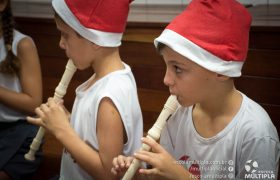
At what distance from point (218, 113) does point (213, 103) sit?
0.03 meters

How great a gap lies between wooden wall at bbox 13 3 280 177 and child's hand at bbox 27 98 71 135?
0.65 meters

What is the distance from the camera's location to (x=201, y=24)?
0.78 meters

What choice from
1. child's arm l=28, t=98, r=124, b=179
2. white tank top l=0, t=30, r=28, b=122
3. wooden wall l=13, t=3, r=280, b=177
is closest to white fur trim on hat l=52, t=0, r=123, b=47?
child's arm l=28, t=98, r=124, b=179

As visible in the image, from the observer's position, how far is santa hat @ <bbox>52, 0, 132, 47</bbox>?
0.94m

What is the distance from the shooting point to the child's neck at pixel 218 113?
2.85ft

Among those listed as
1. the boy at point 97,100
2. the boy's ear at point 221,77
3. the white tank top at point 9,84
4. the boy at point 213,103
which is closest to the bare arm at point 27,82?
the white tank top at point 9,84

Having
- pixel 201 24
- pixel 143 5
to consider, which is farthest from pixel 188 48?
pixel 143 5

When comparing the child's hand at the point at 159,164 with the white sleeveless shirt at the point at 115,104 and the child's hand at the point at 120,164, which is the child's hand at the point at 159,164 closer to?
the child's hand at the point at 120,164

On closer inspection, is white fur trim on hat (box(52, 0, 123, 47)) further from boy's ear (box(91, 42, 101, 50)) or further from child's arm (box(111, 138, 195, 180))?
Answer: child's arm (box(111, 138, 195, 180))

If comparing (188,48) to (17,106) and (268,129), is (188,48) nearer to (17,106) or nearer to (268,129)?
(268,129)

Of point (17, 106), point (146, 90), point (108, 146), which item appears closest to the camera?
point (108, 146)

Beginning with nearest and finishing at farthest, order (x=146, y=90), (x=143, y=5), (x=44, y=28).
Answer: (x=146, y=90), (x=143, y=5), (x=44, y=28)

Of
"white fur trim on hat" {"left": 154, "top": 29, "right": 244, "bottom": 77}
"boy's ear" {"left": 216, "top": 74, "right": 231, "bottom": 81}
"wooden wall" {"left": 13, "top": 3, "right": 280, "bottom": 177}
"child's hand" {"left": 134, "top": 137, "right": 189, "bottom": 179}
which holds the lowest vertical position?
"wooden wall" {"left": 13, "top": 3, "right": 280, "bottom": 177}

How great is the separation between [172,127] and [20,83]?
2.08 ft
